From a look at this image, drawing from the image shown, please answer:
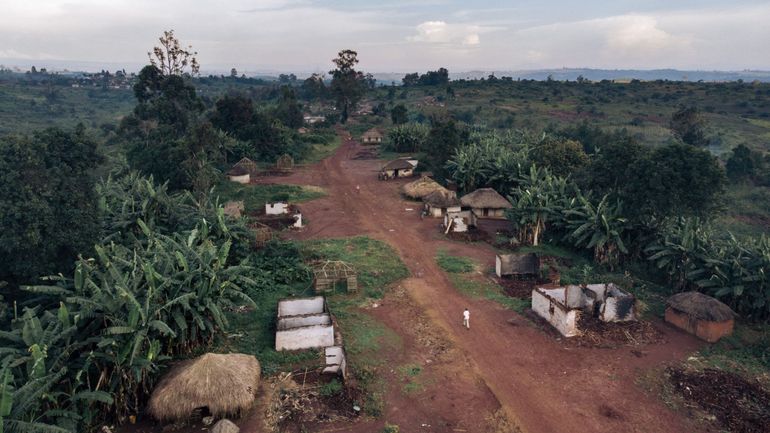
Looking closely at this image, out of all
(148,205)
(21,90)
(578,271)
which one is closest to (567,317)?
(578,271)

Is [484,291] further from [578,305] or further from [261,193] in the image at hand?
[261,193]

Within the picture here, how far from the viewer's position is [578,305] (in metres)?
15.6

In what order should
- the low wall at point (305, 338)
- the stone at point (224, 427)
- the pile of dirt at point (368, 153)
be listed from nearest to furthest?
1. the stone at point (224, 427)
2. the low wall at point (305, 338)
3. the pile of dirt at point (368, 153)

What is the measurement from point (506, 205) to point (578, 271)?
8.34 meters

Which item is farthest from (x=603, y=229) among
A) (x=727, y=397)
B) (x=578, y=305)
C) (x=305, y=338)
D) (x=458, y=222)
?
(x=305, y=338)

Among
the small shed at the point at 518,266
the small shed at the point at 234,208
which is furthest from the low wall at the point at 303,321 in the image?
the small shed at the point at 234,208

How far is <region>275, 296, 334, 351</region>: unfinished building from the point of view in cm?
1325

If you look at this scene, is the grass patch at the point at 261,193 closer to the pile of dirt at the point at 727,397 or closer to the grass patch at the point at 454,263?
the grass patch at the point at 454,263

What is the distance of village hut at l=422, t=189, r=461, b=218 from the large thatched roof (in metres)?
0.64

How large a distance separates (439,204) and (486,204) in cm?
256

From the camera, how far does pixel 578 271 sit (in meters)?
18.9

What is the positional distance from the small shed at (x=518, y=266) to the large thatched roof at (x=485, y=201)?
8458mm

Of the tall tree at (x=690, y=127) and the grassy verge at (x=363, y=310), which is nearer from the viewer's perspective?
the grassy verge at (x=363, y=310)

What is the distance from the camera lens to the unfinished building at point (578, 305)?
1423 cm
